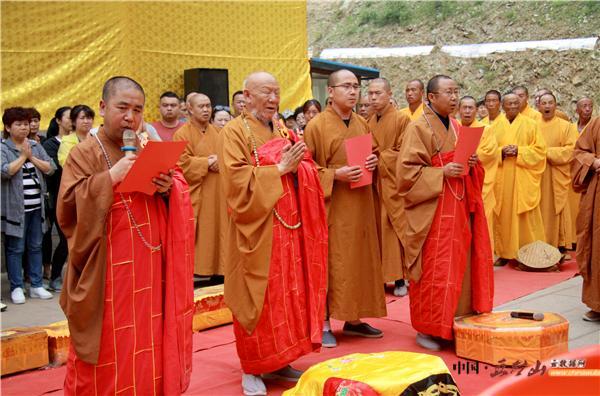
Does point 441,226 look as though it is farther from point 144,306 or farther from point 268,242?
point 144,306

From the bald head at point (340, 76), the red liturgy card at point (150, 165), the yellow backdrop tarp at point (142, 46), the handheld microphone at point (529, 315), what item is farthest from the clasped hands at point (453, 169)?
the yellow backdrop tarp at point (142, 46)

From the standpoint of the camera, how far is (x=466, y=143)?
4832 millimetres

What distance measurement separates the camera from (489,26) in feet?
86.7

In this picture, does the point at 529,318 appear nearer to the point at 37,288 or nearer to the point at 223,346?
the point at 223,346

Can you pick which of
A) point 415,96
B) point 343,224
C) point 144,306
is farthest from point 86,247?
point 415,96

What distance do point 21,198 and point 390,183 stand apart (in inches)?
134

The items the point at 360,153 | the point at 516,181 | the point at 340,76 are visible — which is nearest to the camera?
the point at 360,153

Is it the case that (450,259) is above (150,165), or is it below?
below

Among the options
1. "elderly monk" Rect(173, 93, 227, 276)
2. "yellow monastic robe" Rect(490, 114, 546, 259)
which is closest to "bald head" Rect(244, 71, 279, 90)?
"elderly monk" Rect(173, 93, 227, 276)

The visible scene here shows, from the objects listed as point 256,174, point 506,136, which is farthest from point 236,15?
point 256,174

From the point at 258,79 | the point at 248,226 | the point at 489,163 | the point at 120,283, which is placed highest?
the point at 258,79

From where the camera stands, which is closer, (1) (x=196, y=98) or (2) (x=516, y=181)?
(1) (x=196, y=98)

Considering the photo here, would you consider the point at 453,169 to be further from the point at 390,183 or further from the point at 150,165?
the point at 150,165

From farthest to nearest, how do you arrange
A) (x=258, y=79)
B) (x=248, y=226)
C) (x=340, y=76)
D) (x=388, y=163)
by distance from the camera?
(x=388, y=163) → (x=340, y=76) → (x=258, y=79) → (x=248, y=226)
